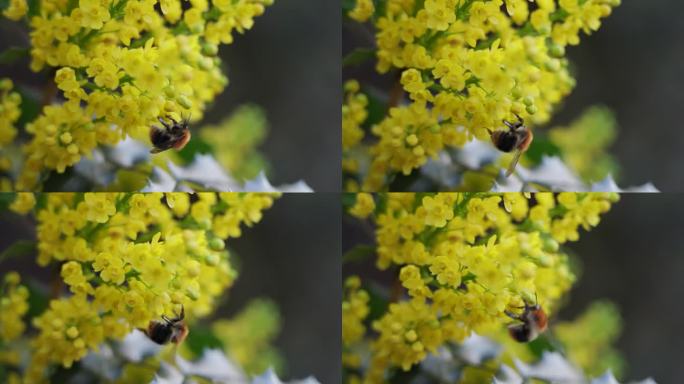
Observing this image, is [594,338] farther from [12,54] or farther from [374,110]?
[12,54]

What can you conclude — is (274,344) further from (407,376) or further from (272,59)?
(272,59)

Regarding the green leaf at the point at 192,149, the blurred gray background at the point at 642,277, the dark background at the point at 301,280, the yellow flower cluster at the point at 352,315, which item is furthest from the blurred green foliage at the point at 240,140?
the blurred gray background at the point at 642,277

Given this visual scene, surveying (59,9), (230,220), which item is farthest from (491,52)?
(59,9)

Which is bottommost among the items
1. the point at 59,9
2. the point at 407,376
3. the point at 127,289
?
the point at 407,376

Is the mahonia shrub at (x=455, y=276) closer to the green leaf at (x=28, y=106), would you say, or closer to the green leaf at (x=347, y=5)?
the green leaf at (x=347, y=5)

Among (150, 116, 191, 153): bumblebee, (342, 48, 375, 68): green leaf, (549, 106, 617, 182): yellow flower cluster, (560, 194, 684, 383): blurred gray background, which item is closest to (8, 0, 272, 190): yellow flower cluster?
(150, 116, 191, 153): bumblebee

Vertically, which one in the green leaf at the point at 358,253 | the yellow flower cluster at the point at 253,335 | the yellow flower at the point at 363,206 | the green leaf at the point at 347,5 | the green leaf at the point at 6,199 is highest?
the green leaf at the point at 347,5

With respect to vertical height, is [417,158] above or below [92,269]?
above
